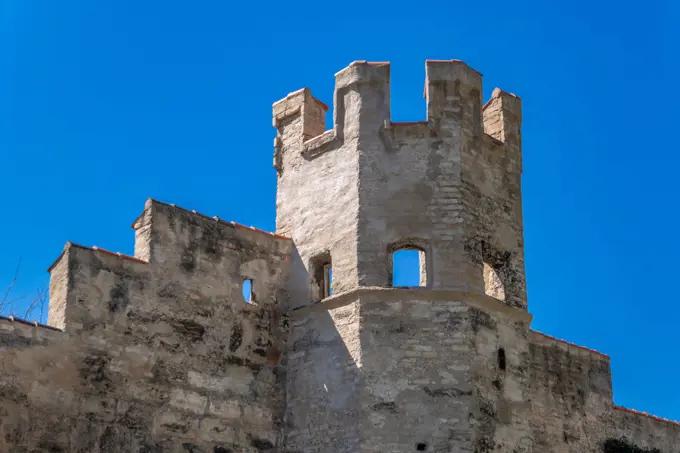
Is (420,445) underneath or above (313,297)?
underneath

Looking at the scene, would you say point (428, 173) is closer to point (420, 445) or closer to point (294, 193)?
point (294, 193)

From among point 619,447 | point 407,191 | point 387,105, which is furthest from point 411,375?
point 619,447

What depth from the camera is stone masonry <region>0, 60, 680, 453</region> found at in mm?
15641

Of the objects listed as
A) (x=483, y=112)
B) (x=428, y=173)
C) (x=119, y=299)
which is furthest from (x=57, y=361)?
(x=483, y=112)

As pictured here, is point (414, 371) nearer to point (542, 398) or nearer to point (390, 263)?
point (390, 263)

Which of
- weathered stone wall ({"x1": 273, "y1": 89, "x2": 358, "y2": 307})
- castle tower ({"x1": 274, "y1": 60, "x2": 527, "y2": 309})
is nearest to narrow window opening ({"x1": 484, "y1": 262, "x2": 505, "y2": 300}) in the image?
castle tower ({"x1": 274, "y1": 60, "x2": 527, "y2": 309})

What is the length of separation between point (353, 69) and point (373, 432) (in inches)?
225

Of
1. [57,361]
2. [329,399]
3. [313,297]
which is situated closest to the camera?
[57,361]

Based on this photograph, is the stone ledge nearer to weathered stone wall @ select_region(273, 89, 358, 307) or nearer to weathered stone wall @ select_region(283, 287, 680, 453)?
weathered stone wall @ select_region(283, 287, 680, 453)

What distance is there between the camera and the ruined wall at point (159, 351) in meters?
15.0

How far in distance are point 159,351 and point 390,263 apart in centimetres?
358

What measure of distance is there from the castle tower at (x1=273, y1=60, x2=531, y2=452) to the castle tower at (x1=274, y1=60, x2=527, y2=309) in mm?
21

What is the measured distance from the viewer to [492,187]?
1819 centimetres

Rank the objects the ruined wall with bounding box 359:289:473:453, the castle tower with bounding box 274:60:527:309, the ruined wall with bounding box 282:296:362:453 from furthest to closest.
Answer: the castle tower with bounding box 274:60:527:309 < the ruined wall with bounding box 282:296:362:453 < the ruined wall with bounding box 359:289:473:453
